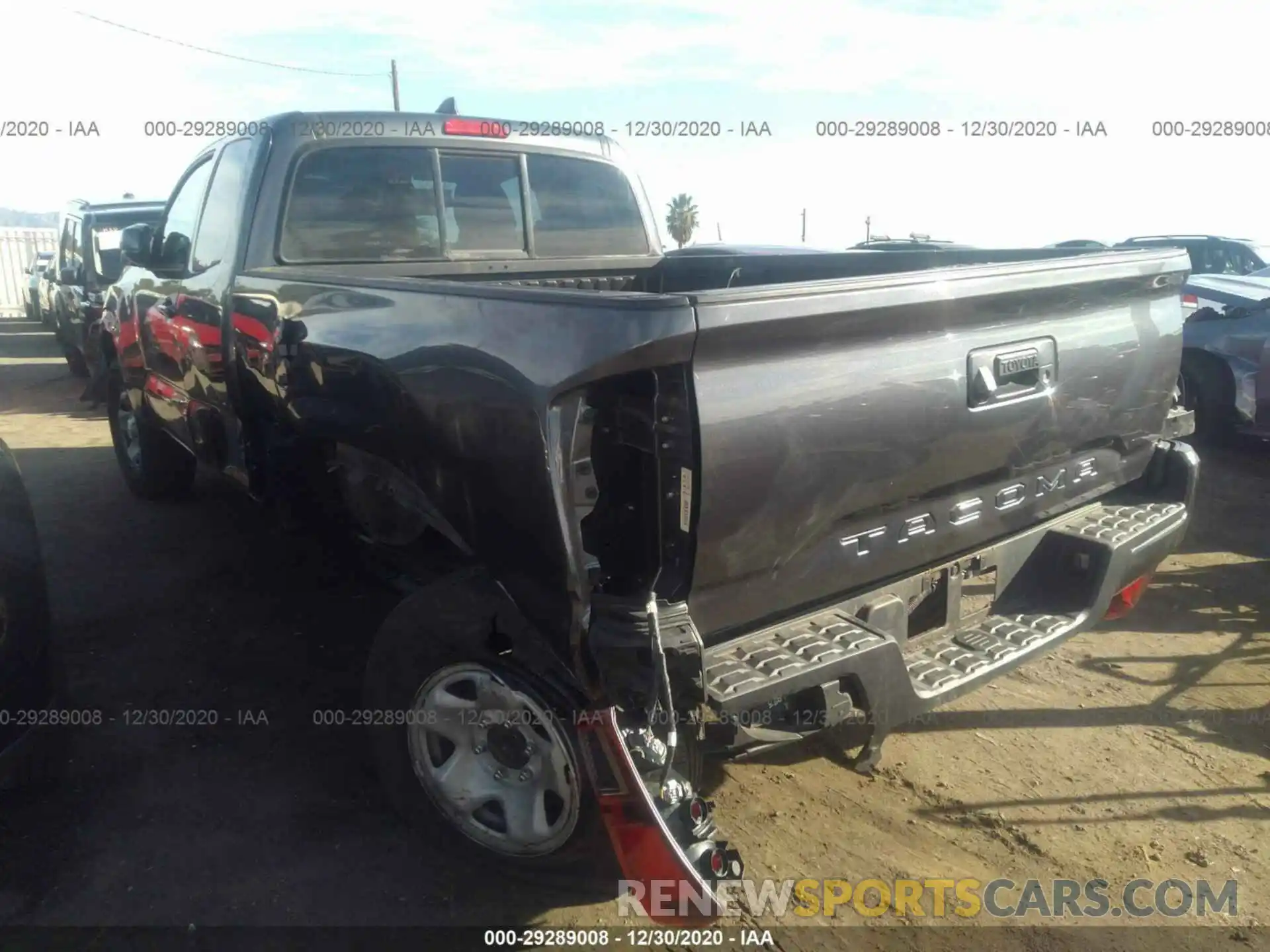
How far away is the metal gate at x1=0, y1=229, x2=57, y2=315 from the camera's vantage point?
24.2 meters

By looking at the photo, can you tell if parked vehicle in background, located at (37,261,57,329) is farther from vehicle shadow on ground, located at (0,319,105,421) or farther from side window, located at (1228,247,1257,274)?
side window, located at (1228,247,1257,274)

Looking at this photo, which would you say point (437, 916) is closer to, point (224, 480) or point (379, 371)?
point (379, 371)

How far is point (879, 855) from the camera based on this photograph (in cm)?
291

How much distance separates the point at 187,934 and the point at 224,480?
2.12 meters

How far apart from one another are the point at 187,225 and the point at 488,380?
10.4 ft

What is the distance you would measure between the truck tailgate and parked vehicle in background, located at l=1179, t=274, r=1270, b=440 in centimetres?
438

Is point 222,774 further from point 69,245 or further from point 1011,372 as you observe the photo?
point 69,245

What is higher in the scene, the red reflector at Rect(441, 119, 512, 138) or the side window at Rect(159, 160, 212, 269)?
the red reflector at Rect(441, 119, 512, 138)

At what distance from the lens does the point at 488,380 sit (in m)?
2.36

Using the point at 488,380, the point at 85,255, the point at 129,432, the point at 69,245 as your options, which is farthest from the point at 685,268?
the point at 69,245

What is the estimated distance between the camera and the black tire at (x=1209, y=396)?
23.7ft

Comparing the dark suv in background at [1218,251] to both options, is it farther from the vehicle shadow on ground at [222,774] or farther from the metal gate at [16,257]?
the metal gate at [16,257]

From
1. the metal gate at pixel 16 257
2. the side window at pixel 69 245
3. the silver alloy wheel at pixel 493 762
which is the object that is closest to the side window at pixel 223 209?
the silver alloy wheel at pixel 493 762

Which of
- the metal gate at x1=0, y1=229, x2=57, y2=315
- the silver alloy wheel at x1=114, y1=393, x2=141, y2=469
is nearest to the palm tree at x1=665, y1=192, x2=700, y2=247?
the metal gate at x1=0, y1=229, x2=57, y2=315
